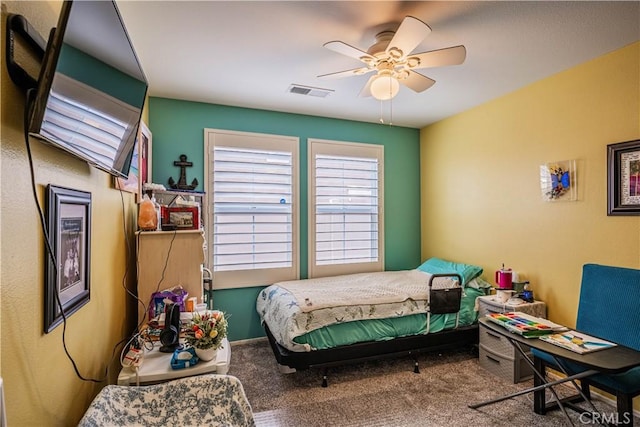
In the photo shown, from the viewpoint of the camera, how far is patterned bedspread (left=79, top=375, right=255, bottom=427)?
1378 millimetres

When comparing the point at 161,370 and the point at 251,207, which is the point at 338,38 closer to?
the point at 251,207

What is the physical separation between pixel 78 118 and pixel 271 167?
106 inches

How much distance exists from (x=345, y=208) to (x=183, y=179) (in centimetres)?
198

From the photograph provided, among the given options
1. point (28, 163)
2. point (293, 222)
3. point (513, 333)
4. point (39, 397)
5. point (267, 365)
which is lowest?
point (267, 365)

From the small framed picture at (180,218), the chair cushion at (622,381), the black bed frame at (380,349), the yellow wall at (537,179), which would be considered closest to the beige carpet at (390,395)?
the black bed frame at (380,349)

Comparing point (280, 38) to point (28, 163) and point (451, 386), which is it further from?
point (451, 386)

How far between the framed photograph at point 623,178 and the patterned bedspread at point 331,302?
5.09ft

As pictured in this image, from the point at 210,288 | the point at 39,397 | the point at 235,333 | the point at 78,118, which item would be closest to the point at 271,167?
the point at 210,288

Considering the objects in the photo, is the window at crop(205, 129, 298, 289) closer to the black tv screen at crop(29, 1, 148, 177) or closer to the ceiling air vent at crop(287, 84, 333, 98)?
the ceiling air vent at crop(287, 84, 333, 98)

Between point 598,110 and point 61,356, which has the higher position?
point 598,110

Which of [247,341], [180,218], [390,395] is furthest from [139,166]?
[390,395]

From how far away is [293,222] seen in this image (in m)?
3.89

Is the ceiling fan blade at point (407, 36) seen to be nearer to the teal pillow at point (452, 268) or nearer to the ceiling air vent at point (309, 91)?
the ceiling air vent at point (309, 91)

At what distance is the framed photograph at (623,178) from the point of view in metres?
2.31
